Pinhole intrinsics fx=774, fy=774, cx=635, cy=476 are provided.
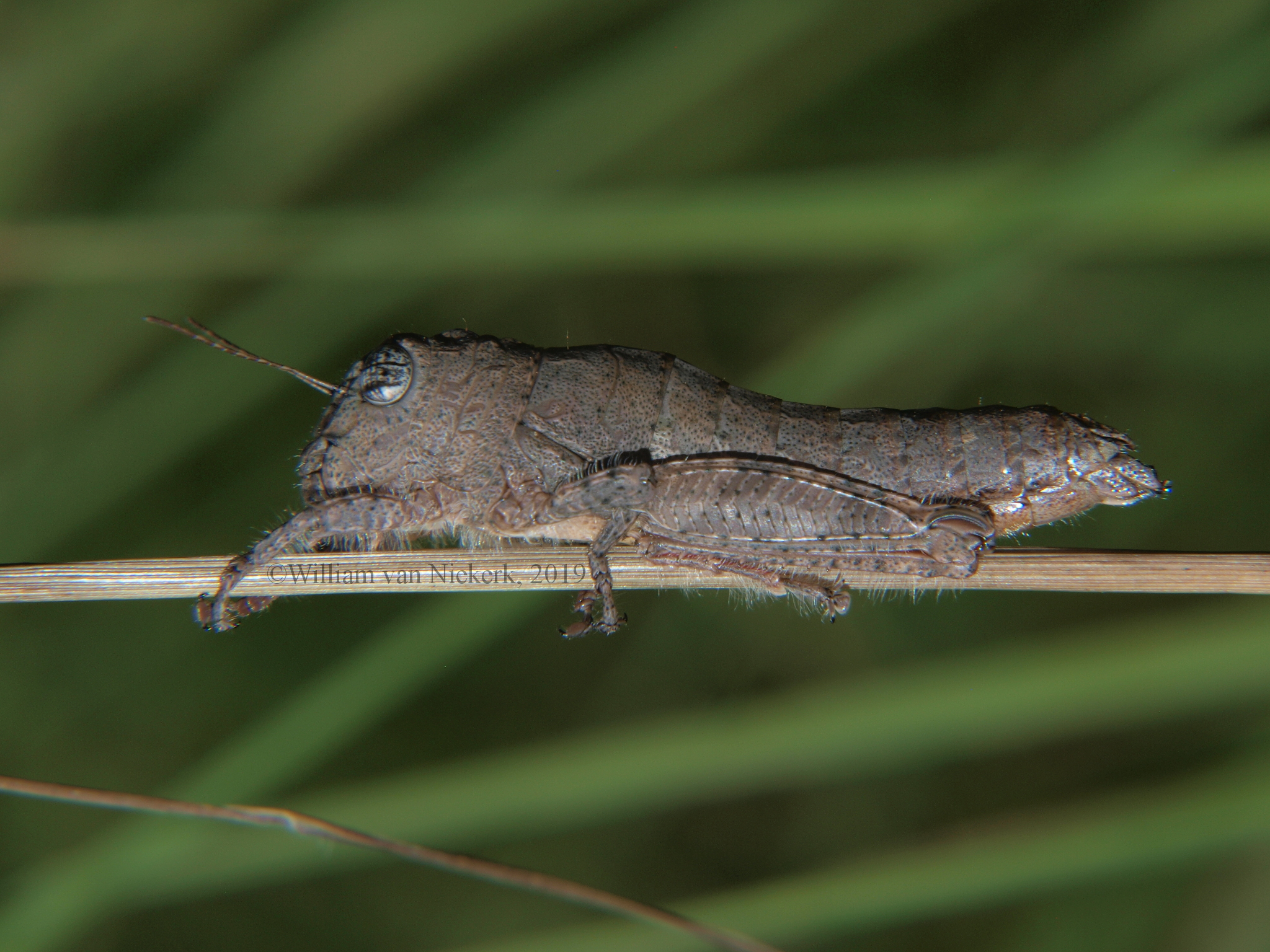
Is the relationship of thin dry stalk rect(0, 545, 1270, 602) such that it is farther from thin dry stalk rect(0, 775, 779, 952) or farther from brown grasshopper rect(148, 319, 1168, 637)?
thin dry stalk rect(0, 775, 779, 952)

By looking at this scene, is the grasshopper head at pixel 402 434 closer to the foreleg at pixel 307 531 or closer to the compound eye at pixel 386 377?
the compound eye at pixel 386 377

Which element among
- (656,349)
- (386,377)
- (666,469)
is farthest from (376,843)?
(656,349)

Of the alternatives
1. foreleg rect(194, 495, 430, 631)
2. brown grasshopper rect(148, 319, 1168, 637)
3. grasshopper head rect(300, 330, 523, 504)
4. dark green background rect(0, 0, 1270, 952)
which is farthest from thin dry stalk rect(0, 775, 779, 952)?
grasshopper head rect(300, 330, 523, 504)

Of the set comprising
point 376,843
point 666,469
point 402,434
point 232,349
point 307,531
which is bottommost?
point 376,843

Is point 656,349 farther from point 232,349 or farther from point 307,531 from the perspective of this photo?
point 307,531

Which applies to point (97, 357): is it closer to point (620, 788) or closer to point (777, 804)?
point (620, 788)

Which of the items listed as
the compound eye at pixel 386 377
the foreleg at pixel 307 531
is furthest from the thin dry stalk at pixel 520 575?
the compound eye at pixel 386 377

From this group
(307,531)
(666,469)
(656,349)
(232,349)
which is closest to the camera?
(307,531)

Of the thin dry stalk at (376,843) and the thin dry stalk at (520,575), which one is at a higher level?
the thin dry stalk at (520,575)

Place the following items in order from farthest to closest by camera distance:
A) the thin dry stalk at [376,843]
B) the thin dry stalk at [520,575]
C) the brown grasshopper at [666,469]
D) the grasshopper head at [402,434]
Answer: the grasshopper head at [402,434]
the brown grasshopper at [666,469]
the thin dry stalk at [520,575]
the thin dry stalk at [376,843]

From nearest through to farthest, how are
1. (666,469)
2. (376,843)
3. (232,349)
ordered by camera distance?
(376,843) < (666,469) < (232,349)
